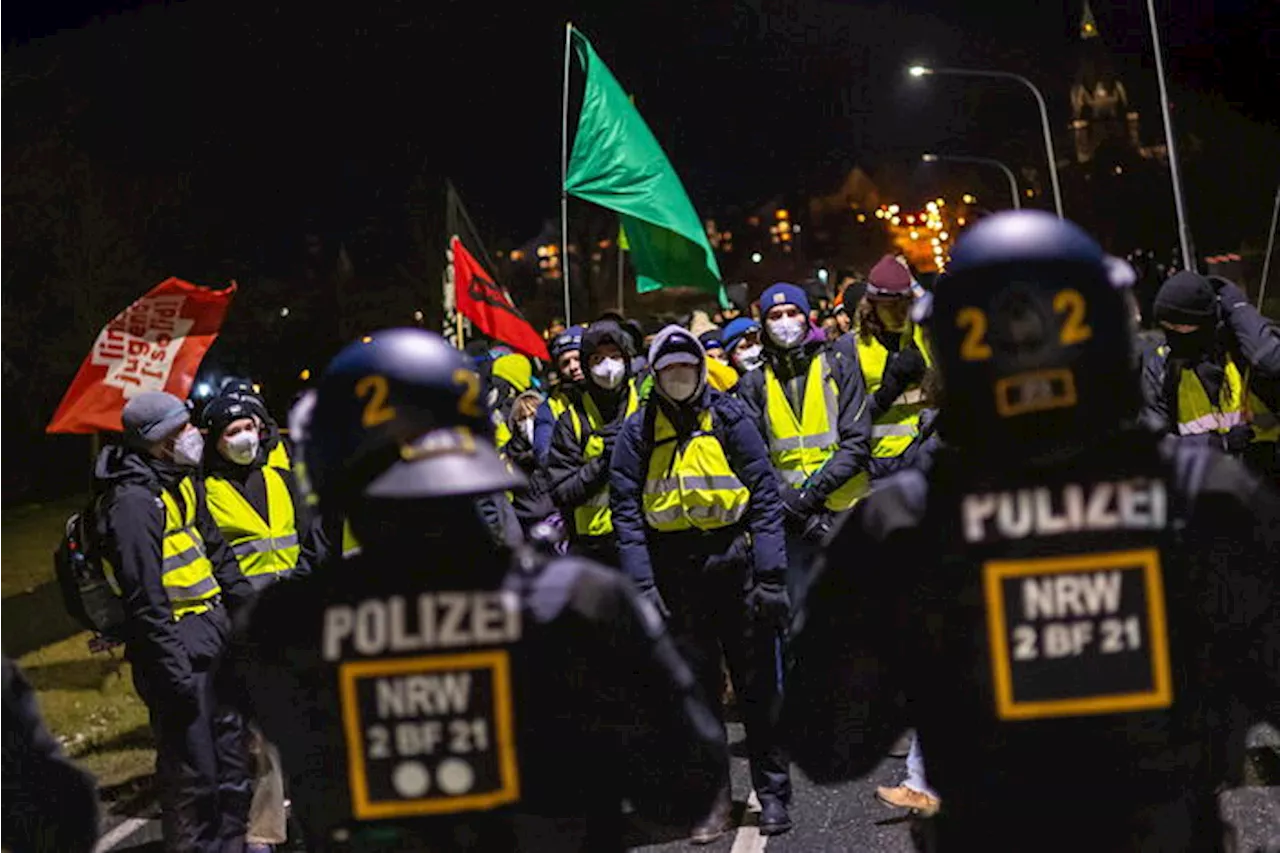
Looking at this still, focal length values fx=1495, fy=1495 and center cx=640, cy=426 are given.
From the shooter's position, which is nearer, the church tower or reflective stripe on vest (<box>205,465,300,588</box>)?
reflective stripe on vest (<box>205,465,300,588</box>)

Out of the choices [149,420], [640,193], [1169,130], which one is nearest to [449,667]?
[149,420]

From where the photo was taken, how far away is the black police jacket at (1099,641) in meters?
2.55

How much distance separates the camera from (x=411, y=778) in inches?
106

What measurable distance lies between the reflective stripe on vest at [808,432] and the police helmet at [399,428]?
15.6 ft

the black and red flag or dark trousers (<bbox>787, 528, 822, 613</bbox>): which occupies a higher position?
the black and red flag

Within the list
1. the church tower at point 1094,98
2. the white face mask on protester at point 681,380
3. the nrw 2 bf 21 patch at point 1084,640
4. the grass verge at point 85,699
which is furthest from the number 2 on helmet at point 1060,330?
the church tower at point 1094,98

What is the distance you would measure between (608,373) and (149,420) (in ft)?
8.04

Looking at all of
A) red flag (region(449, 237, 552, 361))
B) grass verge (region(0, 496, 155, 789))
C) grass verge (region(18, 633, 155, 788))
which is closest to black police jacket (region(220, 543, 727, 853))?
grass verge (region(0, 496, 155, 789))

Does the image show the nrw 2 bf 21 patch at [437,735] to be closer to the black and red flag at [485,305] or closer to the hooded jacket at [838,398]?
the hooded jacket at [838,398]

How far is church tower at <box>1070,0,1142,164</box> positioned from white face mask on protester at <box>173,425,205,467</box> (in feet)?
415

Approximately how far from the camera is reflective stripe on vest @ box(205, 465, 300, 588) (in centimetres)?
674

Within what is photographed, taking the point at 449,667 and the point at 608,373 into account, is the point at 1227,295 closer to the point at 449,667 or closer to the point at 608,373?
the point at 608,373

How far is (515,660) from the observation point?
269 cm

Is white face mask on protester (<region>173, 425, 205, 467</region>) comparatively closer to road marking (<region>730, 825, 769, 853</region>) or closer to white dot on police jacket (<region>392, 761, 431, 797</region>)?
road marking (<region>730, 825, 769, 853</region>)
